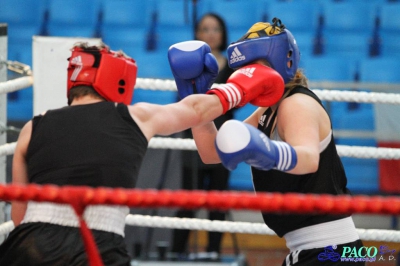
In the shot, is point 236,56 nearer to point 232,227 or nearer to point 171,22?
point 232,227

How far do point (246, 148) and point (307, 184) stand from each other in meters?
0.45

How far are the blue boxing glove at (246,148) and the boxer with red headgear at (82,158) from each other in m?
0.23

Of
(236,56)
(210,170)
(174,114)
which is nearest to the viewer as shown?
(174,114)

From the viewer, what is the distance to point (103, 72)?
1.81m

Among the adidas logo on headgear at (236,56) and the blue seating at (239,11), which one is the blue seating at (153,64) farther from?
the adidas logo on headgear at (236,56)

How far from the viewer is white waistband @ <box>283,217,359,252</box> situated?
191cm

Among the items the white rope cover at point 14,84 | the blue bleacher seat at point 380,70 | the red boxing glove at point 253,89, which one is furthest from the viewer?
the blue bleacher seat at point 380,70

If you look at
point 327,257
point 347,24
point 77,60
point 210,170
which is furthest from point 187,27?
point 327,257

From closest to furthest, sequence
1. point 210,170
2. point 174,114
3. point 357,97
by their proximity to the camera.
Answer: point 174,114, point 357,97, point 210,170

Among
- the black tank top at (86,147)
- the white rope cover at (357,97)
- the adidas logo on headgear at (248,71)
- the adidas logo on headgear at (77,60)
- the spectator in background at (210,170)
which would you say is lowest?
the spectator in background at (210,170)

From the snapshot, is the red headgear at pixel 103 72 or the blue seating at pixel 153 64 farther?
the blue seating at pixel 153 64

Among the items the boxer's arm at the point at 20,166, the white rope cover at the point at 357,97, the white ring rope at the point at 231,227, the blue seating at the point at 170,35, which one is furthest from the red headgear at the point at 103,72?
the blue seating at the point at 170,35

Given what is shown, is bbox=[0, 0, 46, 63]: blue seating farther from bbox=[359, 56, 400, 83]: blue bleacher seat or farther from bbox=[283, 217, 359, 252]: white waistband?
bbox=[283, 217, 359, 252]: white waistband

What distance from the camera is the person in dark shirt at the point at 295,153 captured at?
1.75 metres
